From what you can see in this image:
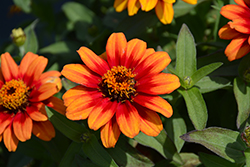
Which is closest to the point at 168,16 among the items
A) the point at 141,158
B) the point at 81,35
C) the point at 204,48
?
the point at 204,48

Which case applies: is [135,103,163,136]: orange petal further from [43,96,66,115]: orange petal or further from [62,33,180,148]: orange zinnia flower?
[43,96,66,115]: orange petal

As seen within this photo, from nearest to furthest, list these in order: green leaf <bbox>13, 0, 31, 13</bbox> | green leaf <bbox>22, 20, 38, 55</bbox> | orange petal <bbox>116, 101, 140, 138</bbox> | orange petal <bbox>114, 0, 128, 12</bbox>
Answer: orange petal <bbox>116, 101, 140, 138</bbox>
orange petal <bbox>114, 0, 128, 12</bbox>
green leaf <bbox>22, 20, 38, 55</bbox>
green leaf <bbox>13, 0, 31, 13</bbox>

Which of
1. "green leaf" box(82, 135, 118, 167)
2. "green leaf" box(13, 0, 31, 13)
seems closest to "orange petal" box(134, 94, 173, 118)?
"green leaf" box(82, 135, 118, 167)

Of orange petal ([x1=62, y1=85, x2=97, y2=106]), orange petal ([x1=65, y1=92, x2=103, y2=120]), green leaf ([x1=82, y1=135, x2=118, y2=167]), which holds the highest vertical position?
orange petal ([x1=62, y1=85, x2=97, y2=106])

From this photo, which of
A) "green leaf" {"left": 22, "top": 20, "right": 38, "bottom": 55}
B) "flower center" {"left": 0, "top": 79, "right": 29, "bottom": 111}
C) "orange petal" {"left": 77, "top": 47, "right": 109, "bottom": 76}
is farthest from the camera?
"green leaf" {"left": 22, "top": 20, "right": 38, "bottom": 55}

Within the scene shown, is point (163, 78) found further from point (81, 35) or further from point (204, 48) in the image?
point (81, 35)

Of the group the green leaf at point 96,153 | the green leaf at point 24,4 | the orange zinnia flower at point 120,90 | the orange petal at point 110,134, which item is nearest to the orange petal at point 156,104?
the orange zinnia flower at point 120,90

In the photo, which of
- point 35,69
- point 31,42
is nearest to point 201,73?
point 35,69
